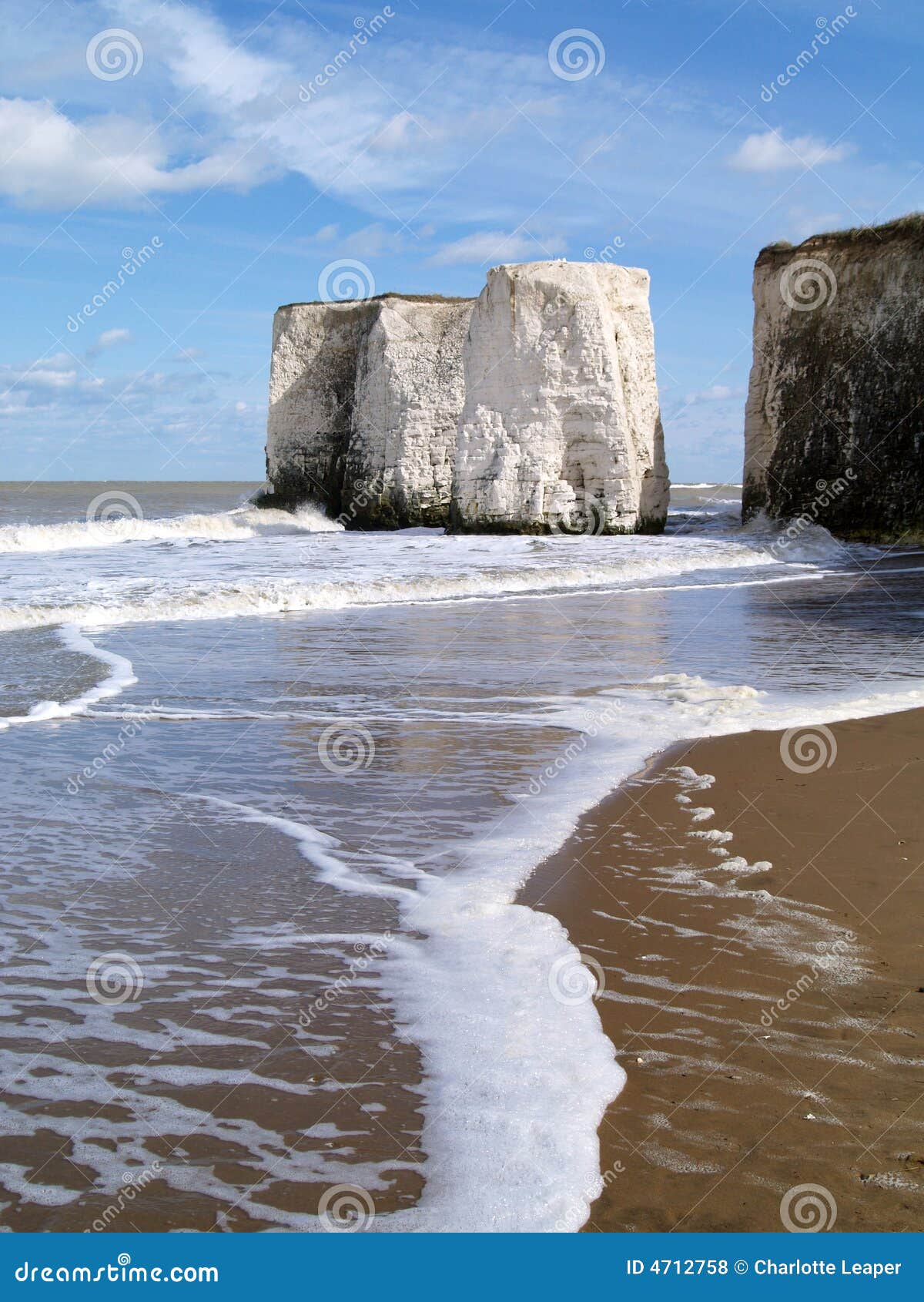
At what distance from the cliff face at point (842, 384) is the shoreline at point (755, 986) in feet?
61.9

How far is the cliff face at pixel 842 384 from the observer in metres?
22.4

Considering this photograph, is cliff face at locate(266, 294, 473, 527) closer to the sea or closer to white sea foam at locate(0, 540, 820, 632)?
white sea foam at locate(0, 540, 820, 632)

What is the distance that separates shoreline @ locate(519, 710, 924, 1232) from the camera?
91.7 inches

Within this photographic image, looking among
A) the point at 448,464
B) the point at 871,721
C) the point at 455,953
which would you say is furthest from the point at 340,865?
the point at 448,464

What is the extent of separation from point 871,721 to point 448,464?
22947 mm

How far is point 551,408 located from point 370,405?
737 centimetres

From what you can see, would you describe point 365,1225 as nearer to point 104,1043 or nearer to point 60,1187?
point 60,1187

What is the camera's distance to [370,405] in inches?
1164

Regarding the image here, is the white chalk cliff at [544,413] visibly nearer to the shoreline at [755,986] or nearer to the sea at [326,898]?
the sea at [326,898]

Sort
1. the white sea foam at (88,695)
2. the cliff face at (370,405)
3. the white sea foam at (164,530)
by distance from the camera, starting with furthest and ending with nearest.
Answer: the cliff face at (370,405) → the white sea foam at (164,530) → the white sea foam at (88,695)

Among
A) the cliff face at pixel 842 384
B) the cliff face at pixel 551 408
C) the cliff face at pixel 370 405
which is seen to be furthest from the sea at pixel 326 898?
the cliff face at pixel 370 405

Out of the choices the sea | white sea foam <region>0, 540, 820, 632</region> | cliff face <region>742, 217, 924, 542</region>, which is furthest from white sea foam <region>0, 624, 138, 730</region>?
cliff face <region>742, 217, 924, 542</region>

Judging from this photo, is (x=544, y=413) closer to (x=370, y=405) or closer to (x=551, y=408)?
(x=551, y=408)

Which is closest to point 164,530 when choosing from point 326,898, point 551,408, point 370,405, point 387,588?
point 370,405
